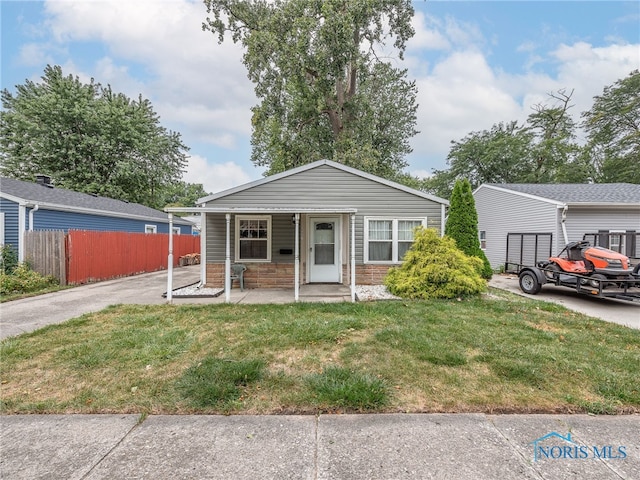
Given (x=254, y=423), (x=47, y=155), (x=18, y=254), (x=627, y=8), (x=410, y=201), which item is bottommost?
(x=254, y=423)

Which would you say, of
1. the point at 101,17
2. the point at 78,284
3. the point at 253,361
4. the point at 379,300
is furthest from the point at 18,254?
the point at 379,300

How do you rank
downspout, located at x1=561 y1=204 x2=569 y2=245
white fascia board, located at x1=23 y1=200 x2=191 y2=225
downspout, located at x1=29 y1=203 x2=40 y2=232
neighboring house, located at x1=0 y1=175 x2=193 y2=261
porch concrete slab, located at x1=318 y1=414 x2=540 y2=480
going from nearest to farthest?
porch concrete slab, located at x1=318 y1=414 x2=540 y2=480 → neighboring house, located at x1=0 y1=175 x2=193 y2=261 → downspout, located at x1=29 y1=203 x2=40 y2=232 → white fascia board, located at x1=23 y1=200 x2=191 y2=225 → downspout, located at x1=561 y1=204 x2=569 y2=245

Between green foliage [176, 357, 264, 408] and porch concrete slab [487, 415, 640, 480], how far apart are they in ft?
7.94

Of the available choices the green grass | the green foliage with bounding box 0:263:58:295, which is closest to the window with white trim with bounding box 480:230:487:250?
the green grass

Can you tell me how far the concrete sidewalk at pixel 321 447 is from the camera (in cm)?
212

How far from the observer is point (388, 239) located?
9.39 metres

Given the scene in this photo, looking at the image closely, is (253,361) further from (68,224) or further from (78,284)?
(68,224)

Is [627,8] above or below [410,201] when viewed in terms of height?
above

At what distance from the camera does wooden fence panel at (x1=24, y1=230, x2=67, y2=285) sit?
30.6ft

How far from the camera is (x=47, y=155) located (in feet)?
65.3

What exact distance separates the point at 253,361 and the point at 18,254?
33.7 ft

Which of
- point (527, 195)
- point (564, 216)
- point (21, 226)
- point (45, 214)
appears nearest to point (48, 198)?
point (45, 214)

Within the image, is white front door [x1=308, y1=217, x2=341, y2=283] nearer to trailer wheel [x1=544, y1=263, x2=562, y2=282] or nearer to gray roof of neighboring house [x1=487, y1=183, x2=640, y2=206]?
trailer wheel [x1=544, y1=263, x2=562, y2=282]

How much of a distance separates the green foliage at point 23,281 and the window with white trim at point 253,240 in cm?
570
